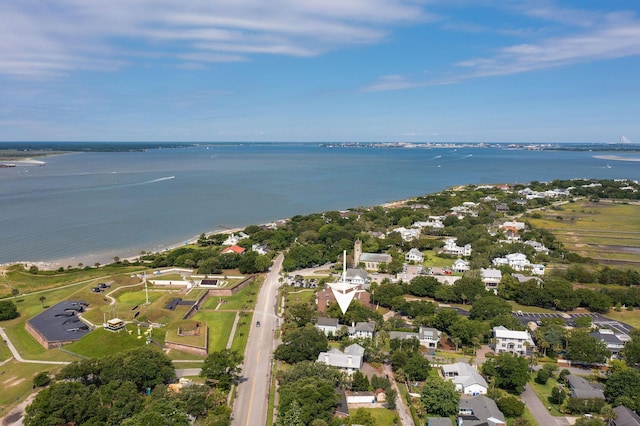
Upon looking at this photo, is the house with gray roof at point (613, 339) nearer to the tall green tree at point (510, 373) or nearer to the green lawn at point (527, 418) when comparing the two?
the tall green tree at point (510, 373)

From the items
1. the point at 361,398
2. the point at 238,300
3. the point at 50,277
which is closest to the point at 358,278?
the point at 238,300

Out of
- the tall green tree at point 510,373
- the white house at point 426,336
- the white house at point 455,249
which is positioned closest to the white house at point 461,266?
the white house at point 455,249

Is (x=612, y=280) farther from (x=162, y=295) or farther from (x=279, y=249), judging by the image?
(x=162, y=295)

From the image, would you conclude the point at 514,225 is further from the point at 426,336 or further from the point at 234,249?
the point at 426,336

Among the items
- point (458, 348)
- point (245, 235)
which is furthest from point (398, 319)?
point (245, 235)

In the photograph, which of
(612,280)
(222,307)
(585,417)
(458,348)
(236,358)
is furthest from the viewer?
(612,280)

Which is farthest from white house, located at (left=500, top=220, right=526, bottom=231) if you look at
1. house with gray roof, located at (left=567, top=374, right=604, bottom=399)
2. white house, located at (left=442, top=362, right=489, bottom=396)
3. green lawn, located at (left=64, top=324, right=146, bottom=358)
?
green lawn, located at (left=64, top=324, right=146, bottom=358)
